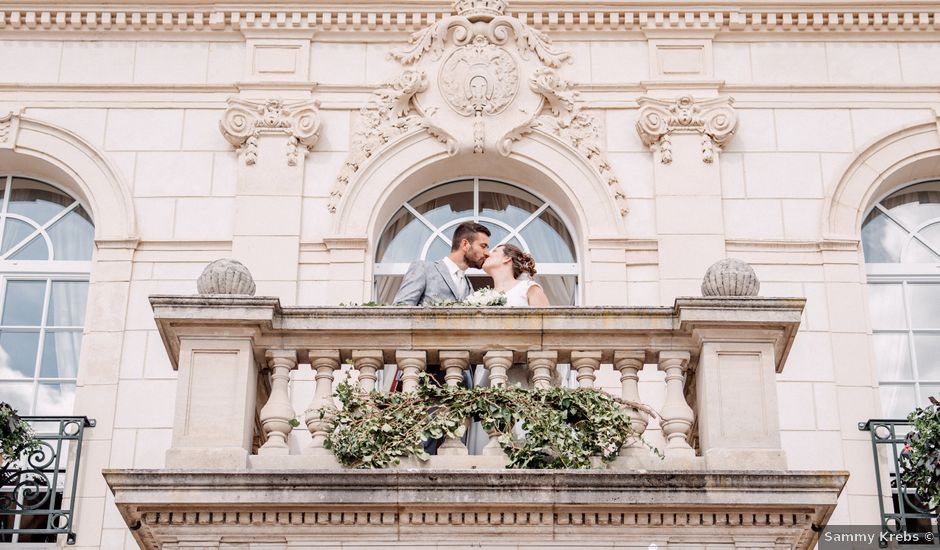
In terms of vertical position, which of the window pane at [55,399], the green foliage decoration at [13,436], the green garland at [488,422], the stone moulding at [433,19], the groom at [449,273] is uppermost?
the stone moulding at [433,19]

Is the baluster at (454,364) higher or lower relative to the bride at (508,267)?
lower

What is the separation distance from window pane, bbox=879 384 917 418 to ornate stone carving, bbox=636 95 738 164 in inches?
103

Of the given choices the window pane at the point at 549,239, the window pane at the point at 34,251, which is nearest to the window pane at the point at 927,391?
the window pane at the point at 549,239

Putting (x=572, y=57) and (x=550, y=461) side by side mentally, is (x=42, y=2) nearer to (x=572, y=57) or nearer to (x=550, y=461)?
(x=572, y=57)

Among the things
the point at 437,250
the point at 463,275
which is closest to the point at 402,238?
the point at 437,250

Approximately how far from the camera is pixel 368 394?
11312mm

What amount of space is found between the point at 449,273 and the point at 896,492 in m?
4.18

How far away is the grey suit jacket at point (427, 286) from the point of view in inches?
507

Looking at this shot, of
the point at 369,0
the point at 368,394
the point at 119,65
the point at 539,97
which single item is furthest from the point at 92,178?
the point at 368,394

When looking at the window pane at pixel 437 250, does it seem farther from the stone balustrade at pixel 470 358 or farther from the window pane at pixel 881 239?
the stone balustrade at pixel 470 358

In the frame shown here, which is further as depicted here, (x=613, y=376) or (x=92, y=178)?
(x=92, y=178)

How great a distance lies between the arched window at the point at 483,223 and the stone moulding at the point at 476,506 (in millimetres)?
4897

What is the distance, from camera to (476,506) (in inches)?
423

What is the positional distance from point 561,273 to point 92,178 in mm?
4420
